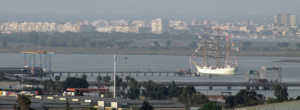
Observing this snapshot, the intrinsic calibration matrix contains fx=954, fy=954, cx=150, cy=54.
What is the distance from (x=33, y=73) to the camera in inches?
3295

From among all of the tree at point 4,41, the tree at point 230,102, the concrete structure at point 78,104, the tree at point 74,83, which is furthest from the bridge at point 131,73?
the tree at point 4,41

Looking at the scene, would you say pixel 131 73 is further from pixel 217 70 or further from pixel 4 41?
pixel 4 41

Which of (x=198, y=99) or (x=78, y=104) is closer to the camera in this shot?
(x=78, y=104)

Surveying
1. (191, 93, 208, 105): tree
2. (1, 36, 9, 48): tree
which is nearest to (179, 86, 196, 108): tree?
(191, 93, 208, 105): tree

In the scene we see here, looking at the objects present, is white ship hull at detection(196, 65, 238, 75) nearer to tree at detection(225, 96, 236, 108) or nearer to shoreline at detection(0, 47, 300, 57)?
shoreline at detection(0, 47, 300, 57)

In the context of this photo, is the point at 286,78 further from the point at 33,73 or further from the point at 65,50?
the point at 65,50

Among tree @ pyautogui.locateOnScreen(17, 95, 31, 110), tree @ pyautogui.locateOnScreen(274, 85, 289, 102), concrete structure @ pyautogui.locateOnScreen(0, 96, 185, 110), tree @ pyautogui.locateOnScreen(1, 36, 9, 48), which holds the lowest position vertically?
tree @ pyautogui.locateOnScreen(274, 85, 289, 102)

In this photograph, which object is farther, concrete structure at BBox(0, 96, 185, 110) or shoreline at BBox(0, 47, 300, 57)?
shoreline at BBox(0, 47, 300, 57)

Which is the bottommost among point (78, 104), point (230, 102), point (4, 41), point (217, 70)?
point (217, 70)

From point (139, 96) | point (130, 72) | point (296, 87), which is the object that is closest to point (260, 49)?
point (130, 72)

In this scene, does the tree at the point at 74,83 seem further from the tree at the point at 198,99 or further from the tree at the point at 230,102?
the tree at the point at 230,102

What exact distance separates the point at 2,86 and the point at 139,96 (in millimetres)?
7278

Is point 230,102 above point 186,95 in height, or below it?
below

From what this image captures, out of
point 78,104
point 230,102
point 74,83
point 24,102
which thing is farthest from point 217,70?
point 24,102
